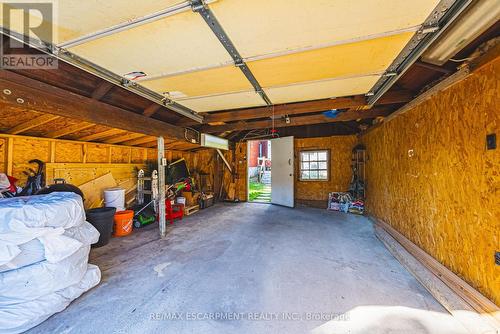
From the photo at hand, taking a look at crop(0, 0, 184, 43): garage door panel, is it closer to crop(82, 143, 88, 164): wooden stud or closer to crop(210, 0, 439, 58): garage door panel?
crop(210, 0, 439, 58): garage door panel

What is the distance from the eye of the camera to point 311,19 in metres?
1.18

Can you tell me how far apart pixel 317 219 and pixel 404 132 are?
8.11 ft

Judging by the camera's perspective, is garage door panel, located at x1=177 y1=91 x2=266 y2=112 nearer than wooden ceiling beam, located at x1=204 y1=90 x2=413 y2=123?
Yes

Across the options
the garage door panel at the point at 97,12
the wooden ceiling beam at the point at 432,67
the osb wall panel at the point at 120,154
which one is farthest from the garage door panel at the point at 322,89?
the osb wall panel at the point at 120,154

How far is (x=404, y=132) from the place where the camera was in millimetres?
3002

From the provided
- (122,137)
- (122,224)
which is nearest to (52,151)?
(122,137)

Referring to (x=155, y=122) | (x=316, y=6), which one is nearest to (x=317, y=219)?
(x=155, y=122)

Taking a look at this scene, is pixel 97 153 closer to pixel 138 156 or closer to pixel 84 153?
pixel 84 153

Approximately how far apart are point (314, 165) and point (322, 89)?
4150mm

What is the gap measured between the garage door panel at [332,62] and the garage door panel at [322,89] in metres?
0.15

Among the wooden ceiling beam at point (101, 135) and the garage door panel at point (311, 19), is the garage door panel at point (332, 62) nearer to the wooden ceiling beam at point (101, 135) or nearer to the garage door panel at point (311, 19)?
the garage door panel at point (311, 19)

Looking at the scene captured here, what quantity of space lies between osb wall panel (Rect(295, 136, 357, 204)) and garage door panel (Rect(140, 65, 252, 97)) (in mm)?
4424

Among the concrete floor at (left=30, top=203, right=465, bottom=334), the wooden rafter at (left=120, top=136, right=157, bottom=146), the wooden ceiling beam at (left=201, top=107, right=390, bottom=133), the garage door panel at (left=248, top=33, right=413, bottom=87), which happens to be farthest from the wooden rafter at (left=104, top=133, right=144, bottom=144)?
the garage door panel at (left=248, top=33, right=413, bottom=87)

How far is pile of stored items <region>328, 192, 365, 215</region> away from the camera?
16.9ft
